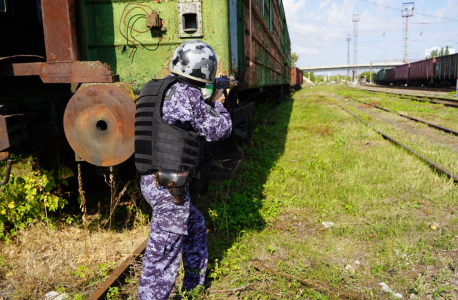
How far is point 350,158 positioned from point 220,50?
3.94 metres

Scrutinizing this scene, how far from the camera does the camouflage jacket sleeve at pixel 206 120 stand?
7.95ft

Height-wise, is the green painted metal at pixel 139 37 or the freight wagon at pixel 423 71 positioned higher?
the freight wagon at pixel 423 71

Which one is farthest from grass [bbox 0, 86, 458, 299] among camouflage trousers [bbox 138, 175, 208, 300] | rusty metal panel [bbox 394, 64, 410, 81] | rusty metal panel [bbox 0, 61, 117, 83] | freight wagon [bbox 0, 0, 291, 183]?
rusty metal panel [bbox 394, 64, 410, 81]

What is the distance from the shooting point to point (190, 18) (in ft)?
12.1

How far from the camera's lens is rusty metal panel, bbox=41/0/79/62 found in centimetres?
310

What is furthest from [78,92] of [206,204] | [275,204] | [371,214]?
[371,214]

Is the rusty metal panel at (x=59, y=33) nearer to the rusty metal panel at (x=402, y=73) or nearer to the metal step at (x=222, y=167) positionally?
the metal step at (x=222, y=167)

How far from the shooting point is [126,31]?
3.80m

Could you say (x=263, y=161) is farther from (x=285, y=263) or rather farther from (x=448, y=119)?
(x=448, y=119)

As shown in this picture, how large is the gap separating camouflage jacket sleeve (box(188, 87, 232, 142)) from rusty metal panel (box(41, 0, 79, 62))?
139cm

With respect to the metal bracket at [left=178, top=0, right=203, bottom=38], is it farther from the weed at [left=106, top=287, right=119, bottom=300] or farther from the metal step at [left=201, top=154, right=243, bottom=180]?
the weed at [left=106, top=287, right=119, bottom=300]

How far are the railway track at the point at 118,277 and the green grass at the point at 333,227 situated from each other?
0.69 metres

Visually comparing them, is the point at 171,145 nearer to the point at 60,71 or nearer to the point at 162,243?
the point at 162,243

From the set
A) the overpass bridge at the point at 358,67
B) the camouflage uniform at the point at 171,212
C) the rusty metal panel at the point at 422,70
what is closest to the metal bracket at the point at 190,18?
the camouflage uniform at the point at 171,212
